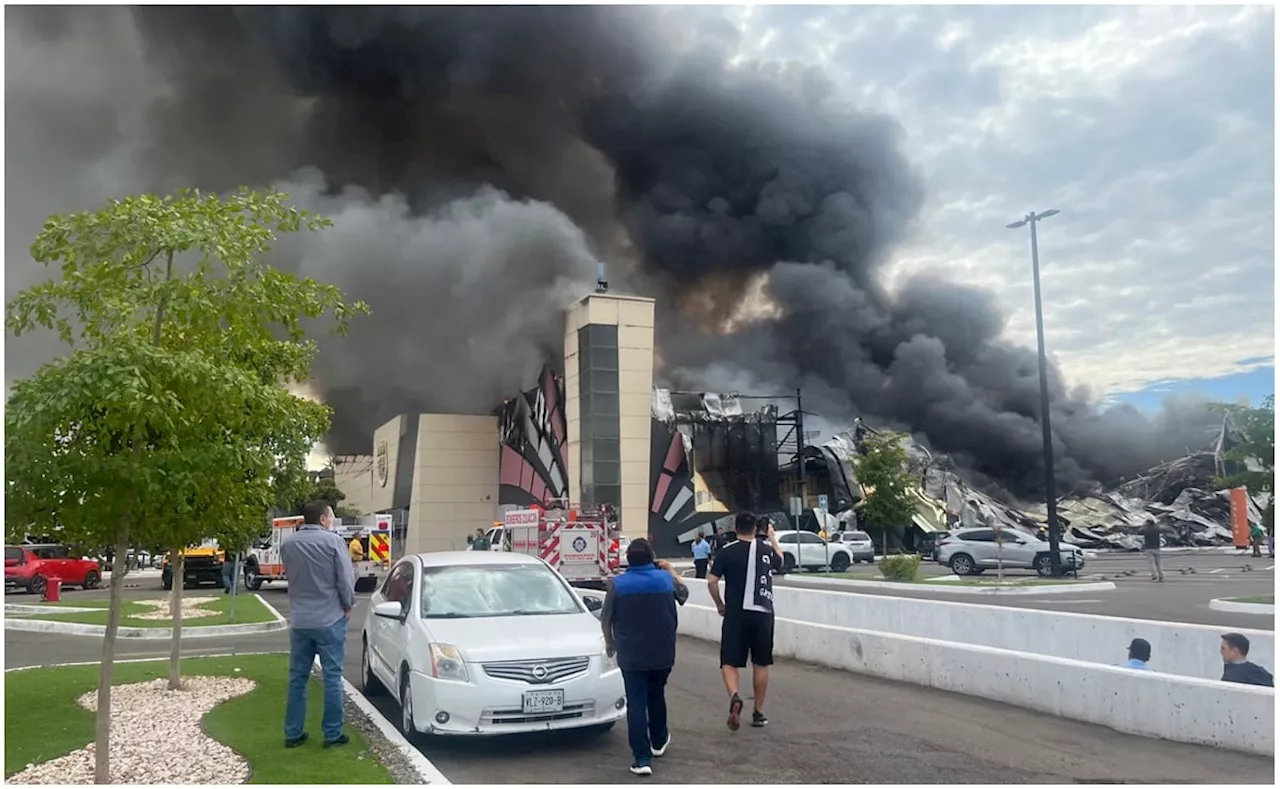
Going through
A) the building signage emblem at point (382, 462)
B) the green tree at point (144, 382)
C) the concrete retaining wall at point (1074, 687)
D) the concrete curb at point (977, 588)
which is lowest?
the concrete curb at point (977, 588)

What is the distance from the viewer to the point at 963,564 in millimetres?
27203

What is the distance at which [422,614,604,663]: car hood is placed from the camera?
646cm

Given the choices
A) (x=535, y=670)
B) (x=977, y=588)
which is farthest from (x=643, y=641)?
(x=977, y=588)

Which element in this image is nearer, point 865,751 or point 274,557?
point 865,751

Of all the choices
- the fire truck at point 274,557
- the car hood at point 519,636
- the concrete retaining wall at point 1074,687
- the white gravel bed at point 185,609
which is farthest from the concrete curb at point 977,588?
the car hood at point 519,636

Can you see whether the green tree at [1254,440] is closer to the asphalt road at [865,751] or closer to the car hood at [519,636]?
the asphalt road at [865,751]

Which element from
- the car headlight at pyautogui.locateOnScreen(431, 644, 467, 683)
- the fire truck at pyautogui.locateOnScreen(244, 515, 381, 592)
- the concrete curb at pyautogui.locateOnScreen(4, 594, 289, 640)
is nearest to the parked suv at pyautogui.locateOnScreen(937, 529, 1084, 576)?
the fire truck at pyautogui.locateOnScreen(244, 515, 381, 592)

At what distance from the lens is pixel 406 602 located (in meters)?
7.59

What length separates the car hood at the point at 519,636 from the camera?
6465 millimetres

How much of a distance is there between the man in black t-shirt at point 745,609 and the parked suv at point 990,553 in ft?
71.5

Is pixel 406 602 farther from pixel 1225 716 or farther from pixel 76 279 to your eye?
pixel 1225 716

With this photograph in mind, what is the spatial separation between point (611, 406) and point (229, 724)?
Result: 30.5 m

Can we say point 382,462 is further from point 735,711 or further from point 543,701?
point 543,701

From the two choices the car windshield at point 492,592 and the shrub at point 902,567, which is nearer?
the car windshield at point 492,592
